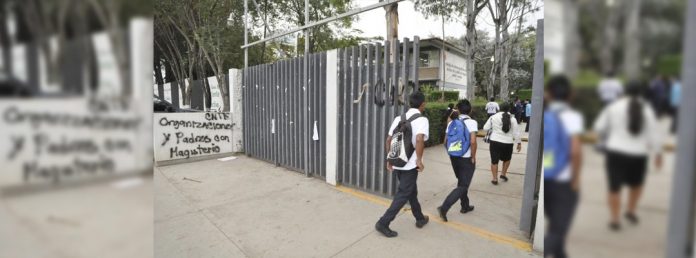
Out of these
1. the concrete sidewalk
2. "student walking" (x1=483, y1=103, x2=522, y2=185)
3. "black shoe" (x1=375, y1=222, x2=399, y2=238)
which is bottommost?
the concrete sidewalk

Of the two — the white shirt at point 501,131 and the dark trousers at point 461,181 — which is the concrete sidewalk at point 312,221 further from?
the white shirt at point 501,131

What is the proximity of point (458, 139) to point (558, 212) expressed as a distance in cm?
390

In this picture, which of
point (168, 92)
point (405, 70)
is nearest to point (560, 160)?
point (405, 70)

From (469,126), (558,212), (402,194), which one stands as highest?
(558,212)

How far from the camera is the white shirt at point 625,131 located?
347mm

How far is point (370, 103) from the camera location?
190 inches

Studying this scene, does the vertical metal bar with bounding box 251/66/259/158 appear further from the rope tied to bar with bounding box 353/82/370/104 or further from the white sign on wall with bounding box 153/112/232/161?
the rope tied to bar with bounding box 353/82/370/104

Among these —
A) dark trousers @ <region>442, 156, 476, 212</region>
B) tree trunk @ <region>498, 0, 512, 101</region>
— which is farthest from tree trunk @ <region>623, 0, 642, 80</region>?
tree trunk @ <region>498, 0, 512, 101</region>

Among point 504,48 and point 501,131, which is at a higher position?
point 504,48

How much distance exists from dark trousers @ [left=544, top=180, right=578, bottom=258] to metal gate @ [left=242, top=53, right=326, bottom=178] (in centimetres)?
529

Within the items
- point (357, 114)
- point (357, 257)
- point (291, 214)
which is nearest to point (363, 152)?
point (357, 114)

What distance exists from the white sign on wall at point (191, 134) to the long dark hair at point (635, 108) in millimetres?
7746

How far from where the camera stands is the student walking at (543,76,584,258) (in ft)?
1.26

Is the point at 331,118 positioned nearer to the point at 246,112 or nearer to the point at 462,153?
the point at 462,153
